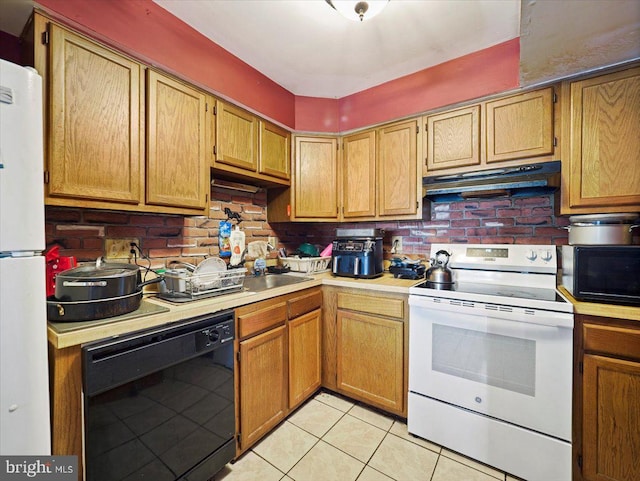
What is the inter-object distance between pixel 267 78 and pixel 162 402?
220cm

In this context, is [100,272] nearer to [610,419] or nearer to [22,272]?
[22,272]

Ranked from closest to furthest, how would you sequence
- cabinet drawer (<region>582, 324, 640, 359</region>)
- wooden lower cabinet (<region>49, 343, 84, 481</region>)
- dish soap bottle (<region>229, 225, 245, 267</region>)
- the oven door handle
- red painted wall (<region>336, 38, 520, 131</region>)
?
wooden lower cabinet (<region>49, 343, 84, 481</region>) < cabinet drawer (<region>582, 324, 640, 359</region>) < the oven door handle < red painted wall (<region>336, 38, 520, 131</region>) < dish soap bottle (<region>229, 225, 245, 267</region>)

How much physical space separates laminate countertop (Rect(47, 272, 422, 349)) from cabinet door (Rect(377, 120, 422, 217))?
0.59 metres

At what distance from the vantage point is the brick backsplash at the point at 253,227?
4.76 feet

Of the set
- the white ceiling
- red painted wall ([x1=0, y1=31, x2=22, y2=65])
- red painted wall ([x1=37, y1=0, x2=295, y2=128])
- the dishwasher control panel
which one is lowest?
the dishwasher control panel

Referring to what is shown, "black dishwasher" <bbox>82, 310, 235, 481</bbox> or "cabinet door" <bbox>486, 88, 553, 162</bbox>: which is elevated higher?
"cabinet door" <bbox>486, 88, 553, 162</bbox>

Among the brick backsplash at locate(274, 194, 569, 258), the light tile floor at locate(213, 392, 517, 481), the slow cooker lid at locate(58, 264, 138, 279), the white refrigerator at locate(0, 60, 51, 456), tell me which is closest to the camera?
the white refrigerator at locate(0, 60, 51, 456)

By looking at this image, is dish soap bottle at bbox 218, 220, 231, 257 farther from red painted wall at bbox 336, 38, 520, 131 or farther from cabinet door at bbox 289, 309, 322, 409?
red painted wall at bbox 336, 38, 520, 131

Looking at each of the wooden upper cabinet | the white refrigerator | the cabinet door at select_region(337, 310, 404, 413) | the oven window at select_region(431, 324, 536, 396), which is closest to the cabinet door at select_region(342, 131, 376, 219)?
the cabinet door at select_region(337, 310, 404, 413)

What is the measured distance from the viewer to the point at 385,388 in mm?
1836

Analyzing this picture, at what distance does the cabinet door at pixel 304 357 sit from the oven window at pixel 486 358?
0.80 m

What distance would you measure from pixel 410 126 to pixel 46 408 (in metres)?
2.38

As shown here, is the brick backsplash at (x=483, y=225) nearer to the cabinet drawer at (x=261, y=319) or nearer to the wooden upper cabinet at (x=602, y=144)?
the wooden upper cabinet at (x=602, y=144)

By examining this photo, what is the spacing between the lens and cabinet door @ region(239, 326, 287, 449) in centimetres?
150
